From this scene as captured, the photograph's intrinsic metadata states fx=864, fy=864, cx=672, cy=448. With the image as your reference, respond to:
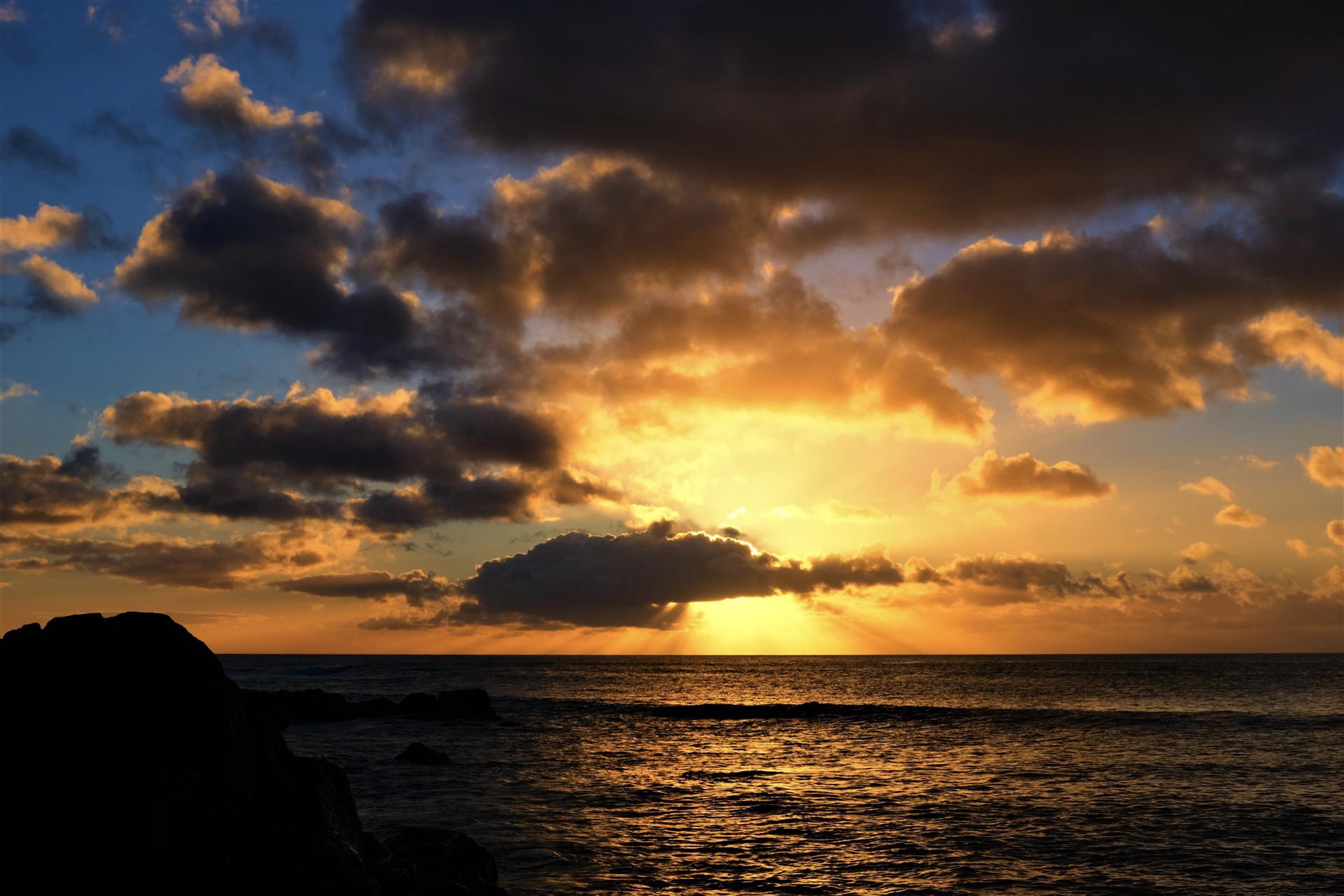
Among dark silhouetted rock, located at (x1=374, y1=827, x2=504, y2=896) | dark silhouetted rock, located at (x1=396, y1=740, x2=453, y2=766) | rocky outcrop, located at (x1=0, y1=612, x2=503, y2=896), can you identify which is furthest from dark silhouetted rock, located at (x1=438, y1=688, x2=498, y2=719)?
rocky outcrop, located at (x1=0, y1=612, x2=503, y2=896)

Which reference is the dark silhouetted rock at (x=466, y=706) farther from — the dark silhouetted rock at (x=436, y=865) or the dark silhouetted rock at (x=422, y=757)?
the dark silhouetted rock at (x=436, y=865)

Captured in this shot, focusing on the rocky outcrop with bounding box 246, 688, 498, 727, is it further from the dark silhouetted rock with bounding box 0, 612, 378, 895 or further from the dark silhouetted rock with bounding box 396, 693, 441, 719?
the dark silhouetted rock with bounding box 0, 612, 378, 895

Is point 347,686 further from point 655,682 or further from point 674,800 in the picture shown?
point 674,800

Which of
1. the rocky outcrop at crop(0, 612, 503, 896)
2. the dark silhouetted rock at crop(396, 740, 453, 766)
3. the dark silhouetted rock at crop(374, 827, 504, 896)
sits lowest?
the dark silhouetted rock at crop(396, 740, 453, 766)

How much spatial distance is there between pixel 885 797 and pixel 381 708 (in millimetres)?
63357

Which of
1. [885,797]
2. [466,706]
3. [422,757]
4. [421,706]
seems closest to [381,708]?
[421,706]

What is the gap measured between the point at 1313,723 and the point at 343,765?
7206 centimetres

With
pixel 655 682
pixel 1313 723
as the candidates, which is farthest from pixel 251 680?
pixel 1313 723

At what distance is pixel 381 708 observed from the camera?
283 feet

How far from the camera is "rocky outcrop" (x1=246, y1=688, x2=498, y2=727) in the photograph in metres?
79.9

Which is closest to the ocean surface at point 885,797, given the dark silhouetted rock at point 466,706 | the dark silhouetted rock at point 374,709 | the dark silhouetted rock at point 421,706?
the dark silhouetted rock at point 374,709

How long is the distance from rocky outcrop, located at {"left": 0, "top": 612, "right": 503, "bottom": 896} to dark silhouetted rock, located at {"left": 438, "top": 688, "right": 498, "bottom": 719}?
2435 inches

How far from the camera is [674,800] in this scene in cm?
3706

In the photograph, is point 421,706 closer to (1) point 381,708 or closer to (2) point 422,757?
(1) point 381,708
